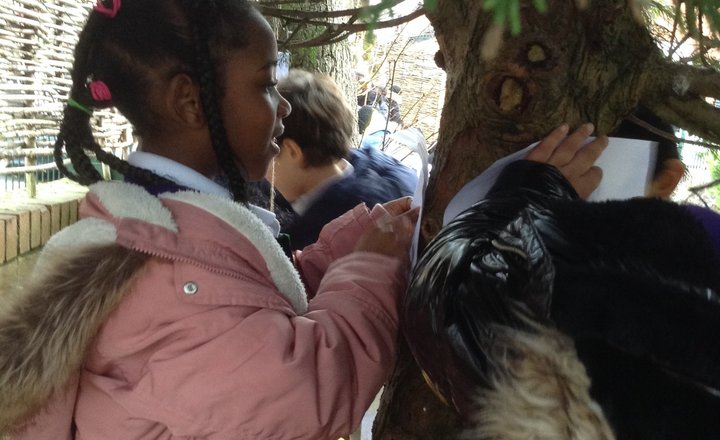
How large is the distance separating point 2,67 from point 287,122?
2.06 m

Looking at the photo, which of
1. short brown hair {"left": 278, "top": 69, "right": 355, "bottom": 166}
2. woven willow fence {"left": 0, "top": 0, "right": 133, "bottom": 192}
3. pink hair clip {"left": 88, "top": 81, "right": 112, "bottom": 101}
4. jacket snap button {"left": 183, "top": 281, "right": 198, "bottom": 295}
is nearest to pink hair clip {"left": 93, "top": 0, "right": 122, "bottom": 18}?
pink hair clip {"left": 88, "top": 81, "right": 112, "bottom": 101}

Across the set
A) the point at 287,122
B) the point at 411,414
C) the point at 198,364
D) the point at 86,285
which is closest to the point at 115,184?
the point at 86,285

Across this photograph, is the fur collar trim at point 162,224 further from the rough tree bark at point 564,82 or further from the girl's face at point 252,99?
the rough tree bark at point 564,82

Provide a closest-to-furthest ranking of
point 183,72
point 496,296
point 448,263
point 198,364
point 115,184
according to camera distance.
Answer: point 496,296 → point 448,263 → point 198,364 → point 115,184 → point 183,72

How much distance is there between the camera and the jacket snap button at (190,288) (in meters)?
0.98

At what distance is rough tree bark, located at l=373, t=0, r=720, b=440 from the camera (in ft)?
3.21

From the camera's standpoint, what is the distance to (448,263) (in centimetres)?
64

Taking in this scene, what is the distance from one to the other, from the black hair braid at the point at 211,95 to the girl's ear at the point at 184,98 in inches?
0.8

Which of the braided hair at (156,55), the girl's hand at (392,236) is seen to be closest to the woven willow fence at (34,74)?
the braided hair at (156,55)

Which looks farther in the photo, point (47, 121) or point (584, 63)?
point (47, 121)

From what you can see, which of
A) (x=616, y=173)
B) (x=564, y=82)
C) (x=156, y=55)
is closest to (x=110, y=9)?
(x=156, y=55)

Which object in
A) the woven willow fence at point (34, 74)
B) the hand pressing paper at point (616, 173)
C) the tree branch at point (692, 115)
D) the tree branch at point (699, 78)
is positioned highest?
the tree branch at point (699, 78)

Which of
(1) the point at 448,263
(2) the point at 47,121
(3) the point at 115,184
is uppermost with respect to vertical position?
(1) the point at 448,263

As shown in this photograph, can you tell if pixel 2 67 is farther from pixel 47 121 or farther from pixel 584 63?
pixel 584 63
